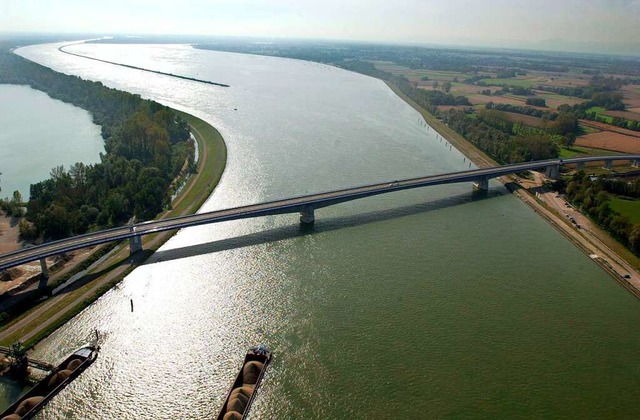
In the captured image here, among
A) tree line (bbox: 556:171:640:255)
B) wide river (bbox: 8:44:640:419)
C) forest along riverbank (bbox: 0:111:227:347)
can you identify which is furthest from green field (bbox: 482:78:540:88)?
forest along riverbank (bbox: 0:111:227:347)

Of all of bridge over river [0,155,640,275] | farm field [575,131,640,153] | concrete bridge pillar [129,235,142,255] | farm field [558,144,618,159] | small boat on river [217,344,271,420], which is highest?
farm field [575,131,640,153]

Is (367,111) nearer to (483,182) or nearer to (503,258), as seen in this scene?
(483,182)

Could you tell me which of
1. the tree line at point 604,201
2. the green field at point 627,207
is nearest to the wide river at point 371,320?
the tree line at point 604,201

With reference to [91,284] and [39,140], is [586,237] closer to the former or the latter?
[91,284]

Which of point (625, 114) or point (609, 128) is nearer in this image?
point (609, 128)

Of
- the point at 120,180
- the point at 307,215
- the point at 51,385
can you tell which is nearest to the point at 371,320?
the point at 307,215

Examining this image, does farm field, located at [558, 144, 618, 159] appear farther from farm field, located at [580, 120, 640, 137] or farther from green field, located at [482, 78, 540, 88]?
green field, located at [482, 78, 540, 88]
